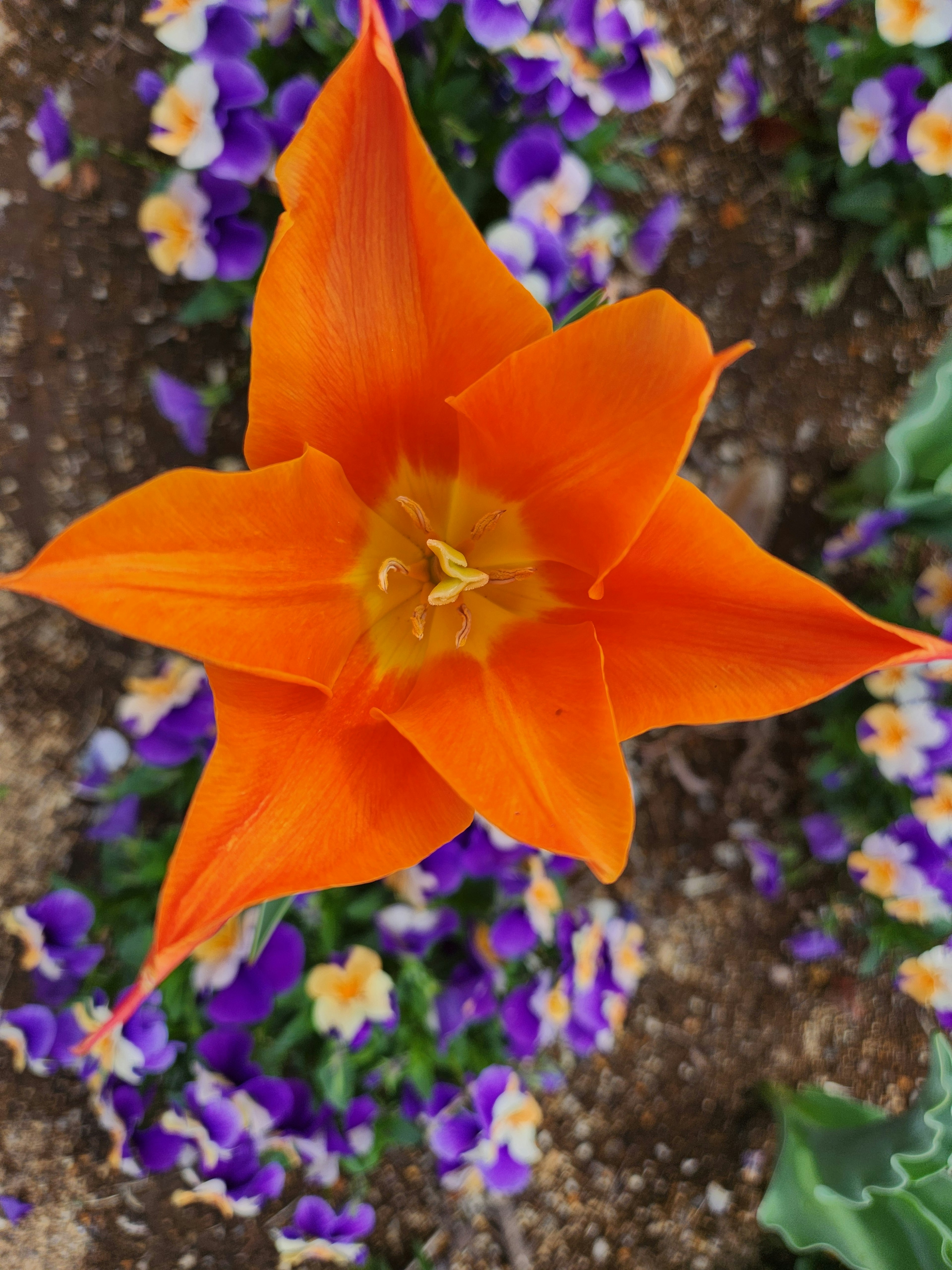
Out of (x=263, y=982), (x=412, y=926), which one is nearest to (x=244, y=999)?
(x=263, y=982)

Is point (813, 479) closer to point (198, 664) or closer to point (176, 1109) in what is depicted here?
point (198, 664)

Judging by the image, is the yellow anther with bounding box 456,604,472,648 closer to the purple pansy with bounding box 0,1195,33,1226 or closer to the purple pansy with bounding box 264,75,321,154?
the purple pansy with bounding box 264,75,321,154

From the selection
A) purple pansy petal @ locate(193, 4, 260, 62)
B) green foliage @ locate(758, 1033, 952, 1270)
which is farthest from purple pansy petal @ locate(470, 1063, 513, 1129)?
purple pansy petal @ locate(193, 4, 260, 62)

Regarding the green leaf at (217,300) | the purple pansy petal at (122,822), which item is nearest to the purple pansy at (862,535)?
the green leaf at (217,300)

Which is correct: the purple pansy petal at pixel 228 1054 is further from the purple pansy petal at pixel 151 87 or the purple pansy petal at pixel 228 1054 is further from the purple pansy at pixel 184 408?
the purple pansy petal at pixel 151 87

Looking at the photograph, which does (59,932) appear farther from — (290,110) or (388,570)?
(290,110)
